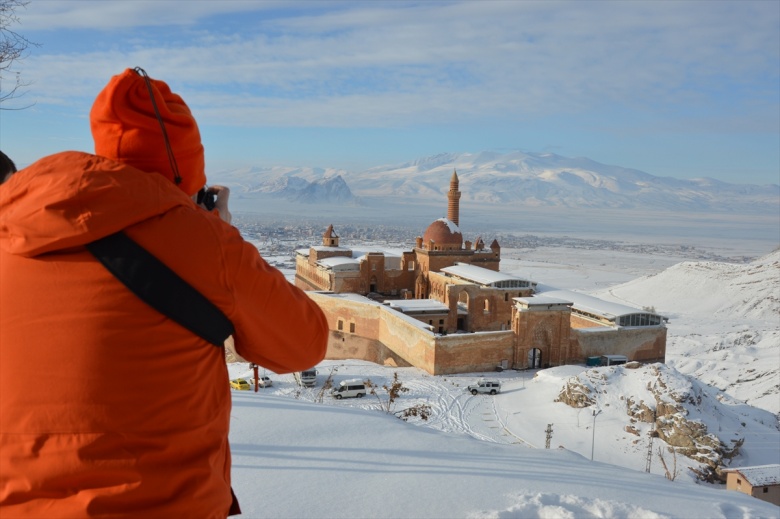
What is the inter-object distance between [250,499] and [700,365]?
27796 millimetres

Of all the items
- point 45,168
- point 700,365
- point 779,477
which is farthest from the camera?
point 700,365

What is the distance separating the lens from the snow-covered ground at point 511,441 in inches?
166

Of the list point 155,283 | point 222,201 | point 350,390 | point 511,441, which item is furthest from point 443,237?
point 155,283

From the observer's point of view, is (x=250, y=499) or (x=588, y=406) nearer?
(x=250, y=499)

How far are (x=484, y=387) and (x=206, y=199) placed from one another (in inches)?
702

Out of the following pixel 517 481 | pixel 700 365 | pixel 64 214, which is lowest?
pixel 700 365

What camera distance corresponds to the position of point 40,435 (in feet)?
4.91

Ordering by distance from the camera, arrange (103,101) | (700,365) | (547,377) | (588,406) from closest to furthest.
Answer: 1. (103,101)
2. (588,406)
3. (547,377)
4. (700,365)

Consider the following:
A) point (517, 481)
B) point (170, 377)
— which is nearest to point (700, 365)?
point (517, 481)

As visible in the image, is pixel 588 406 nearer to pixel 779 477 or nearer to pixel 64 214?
pixel 779 477

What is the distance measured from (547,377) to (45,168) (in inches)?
777

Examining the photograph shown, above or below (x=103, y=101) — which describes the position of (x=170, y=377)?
below

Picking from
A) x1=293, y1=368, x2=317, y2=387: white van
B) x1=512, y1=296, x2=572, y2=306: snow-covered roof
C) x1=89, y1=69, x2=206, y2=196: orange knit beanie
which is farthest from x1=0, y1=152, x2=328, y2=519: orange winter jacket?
x1=512, y1=296, x2=572, y2=306: snow-covered roof

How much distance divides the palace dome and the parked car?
567 inches
